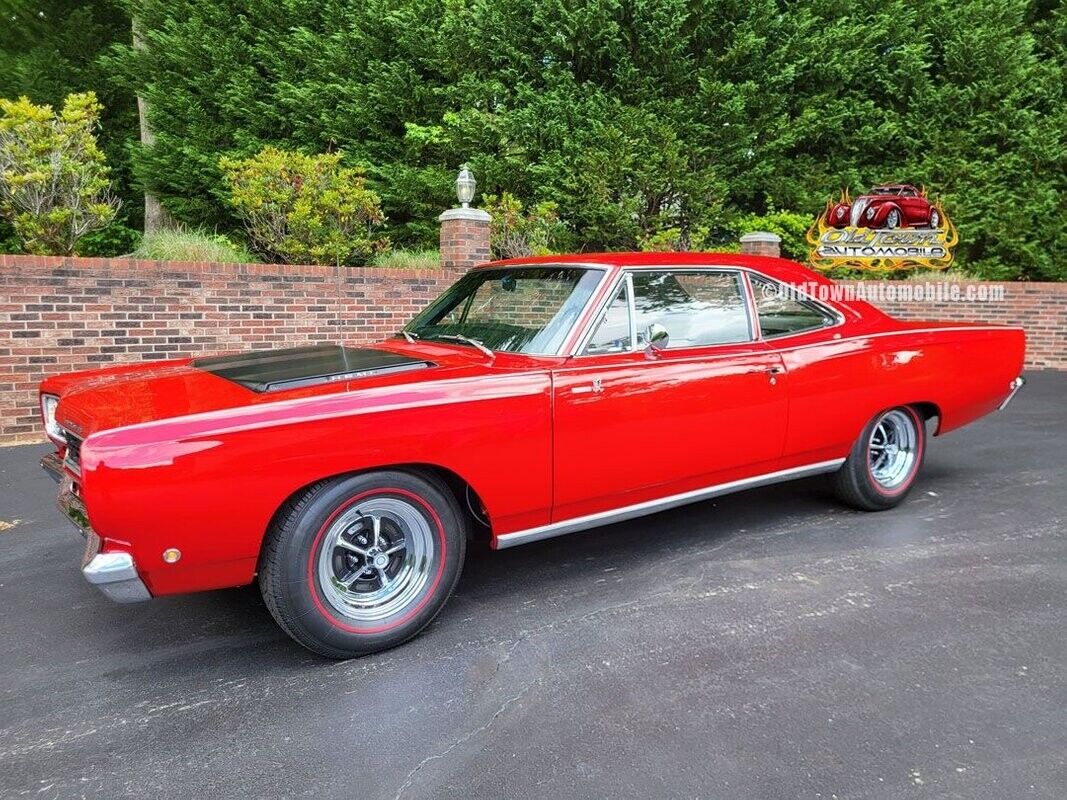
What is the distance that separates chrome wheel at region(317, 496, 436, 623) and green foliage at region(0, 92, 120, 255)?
5.99 m

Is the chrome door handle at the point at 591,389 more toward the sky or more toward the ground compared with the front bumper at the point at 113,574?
more toward the sky

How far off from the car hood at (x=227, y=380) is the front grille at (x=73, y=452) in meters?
0.05

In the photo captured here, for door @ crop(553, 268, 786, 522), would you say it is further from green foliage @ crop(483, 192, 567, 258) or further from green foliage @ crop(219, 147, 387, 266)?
green foliage @ crop(483, 192, 567, 258)

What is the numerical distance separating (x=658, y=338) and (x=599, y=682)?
59.6 inches

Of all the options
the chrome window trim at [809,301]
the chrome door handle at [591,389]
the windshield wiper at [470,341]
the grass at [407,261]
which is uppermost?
the grass at [407,261]

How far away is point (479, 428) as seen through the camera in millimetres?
2832

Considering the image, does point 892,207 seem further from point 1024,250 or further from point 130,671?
point 130,671

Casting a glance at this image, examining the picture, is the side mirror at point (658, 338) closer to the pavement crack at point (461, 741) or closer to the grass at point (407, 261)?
the pavement crack at point (461, 741)

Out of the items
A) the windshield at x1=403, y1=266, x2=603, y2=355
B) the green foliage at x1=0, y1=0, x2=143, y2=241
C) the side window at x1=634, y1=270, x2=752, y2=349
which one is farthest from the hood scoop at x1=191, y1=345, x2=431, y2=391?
the green foliage at x1=0, y1=0, x2=143, y2=241

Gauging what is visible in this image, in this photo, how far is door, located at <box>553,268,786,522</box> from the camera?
310cm

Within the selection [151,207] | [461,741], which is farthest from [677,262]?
[151,207]

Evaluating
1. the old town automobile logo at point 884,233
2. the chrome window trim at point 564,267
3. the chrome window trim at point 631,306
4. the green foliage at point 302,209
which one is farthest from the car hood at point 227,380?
the old town automobile logo at point 884,233

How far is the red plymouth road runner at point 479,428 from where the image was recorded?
93.9 inches

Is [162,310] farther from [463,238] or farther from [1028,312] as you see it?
[1028,312]
